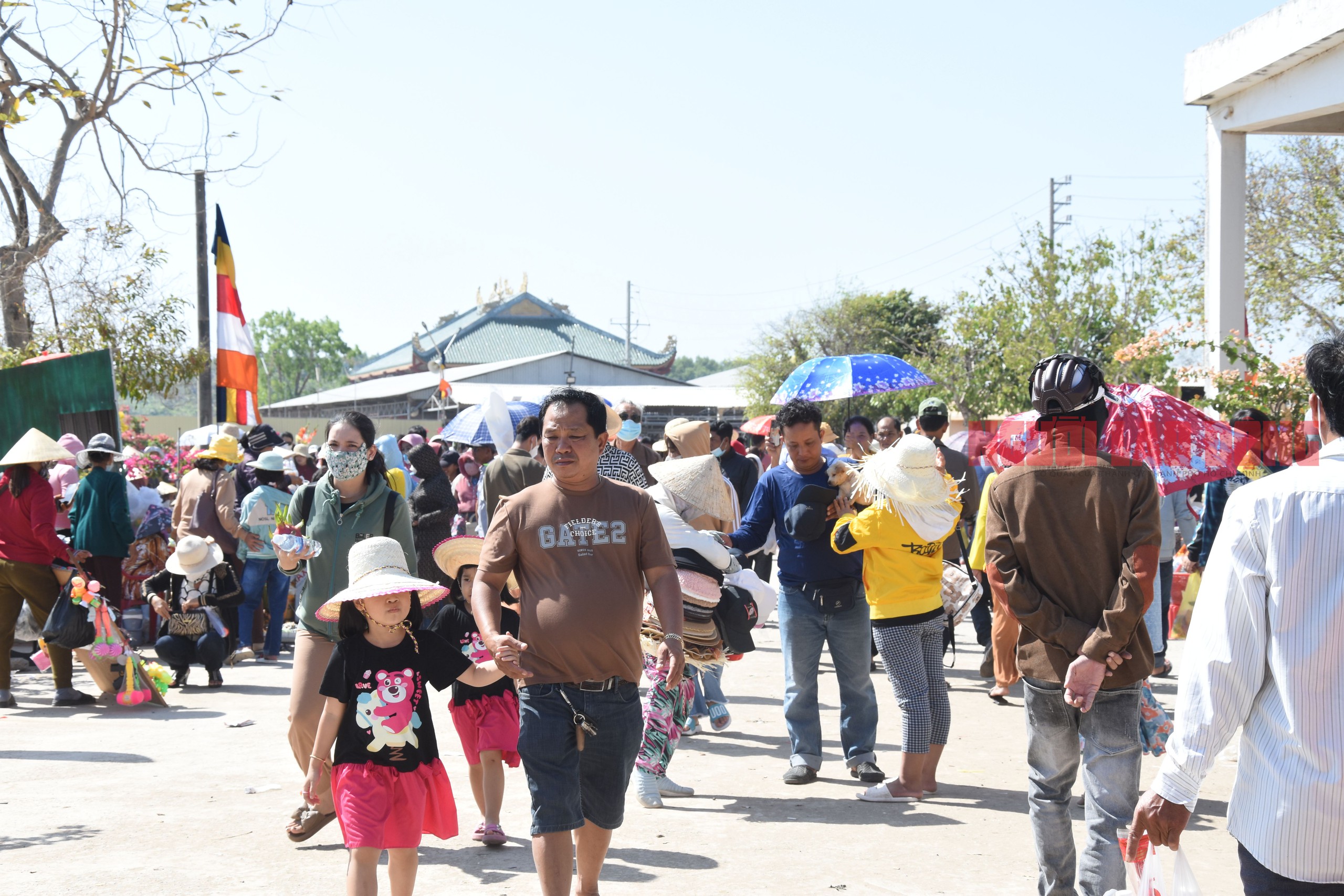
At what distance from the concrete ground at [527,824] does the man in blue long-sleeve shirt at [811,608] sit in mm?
274

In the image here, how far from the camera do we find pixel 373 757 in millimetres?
4414

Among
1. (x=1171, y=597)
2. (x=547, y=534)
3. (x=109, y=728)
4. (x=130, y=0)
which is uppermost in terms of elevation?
(x=130, y=0)

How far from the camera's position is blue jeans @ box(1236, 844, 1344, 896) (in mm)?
2545

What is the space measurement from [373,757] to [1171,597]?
288 inches

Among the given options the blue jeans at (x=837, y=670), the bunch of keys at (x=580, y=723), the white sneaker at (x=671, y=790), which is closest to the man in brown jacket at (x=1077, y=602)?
the bunch of keys at (x=580, y=723)

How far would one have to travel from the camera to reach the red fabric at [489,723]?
5.58m

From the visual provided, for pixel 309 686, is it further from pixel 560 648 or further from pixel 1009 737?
pixel 1009 737

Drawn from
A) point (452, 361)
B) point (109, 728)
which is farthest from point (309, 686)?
point (452, 361)

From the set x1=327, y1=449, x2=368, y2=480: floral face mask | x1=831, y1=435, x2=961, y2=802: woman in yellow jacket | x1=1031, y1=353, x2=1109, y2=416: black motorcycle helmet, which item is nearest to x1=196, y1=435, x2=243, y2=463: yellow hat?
x1=327, y1=449, x2=368, y2=480: floral face mask

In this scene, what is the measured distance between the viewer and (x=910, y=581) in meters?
6.40

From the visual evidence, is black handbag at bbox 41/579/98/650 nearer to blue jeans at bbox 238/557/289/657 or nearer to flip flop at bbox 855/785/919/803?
blue jeans at bbox 238/557/289/657

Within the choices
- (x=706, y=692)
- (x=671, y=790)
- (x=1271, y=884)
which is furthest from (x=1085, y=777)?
(x=706, y=692)

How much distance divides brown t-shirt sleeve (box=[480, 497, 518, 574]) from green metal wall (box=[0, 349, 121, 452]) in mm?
9484

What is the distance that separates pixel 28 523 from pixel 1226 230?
12.8m
